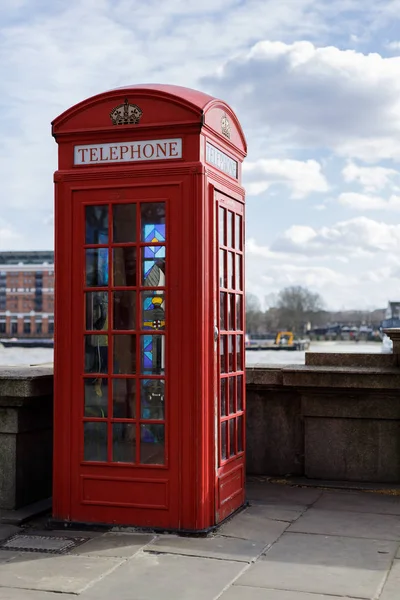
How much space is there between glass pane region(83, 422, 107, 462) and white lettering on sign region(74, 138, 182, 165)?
6.09 ft

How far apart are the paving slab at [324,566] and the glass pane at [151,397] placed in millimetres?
1187

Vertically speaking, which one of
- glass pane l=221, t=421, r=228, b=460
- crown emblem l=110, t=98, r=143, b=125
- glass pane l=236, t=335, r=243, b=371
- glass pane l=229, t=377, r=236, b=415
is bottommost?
glass pane l=221, t=421, r=228, b=460

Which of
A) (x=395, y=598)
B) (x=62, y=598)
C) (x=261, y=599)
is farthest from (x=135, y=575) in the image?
(x=395, y=598)

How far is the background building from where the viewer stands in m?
135

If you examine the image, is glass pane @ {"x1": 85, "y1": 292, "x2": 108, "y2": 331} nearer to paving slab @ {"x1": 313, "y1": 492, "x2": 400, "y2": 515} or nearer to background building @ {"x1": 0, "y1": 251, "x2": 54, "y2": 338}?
paving slab @ {"x1": 313, "y1": 492, "x2": 400, "y2": 515}

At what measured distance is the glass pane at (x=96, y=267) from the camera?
18.5 feet

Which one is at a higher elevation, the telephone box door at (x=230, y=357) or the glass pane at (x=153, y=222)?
the glass pane at (x=153, y=222)

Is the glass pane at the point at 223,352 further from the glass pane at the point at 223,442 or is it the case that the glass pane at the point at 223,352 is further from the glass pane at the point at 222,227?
the glass pane at the point at 222,227

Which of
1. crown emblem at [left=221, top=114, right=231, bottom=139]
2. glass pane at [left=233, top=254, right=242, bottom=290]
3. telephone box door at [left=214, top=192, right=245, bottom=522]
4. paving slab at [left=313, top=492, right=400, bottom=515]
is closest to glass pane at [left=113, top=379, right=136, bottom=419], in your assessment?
telephone box door at [left=214, top=192, right=245, bottom=522]

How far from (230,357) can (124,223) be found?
Answer: 4.20 ft

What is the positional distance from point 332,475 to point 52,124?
12.6 feet

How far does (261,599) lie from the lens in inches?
164

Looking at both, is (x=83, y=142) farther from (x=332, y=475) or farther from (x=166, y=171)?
(x=332, y=475)

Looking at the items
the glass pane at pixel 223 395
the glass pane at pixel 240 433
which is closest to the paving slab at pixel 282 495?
the glass pane at pixel 240 433
